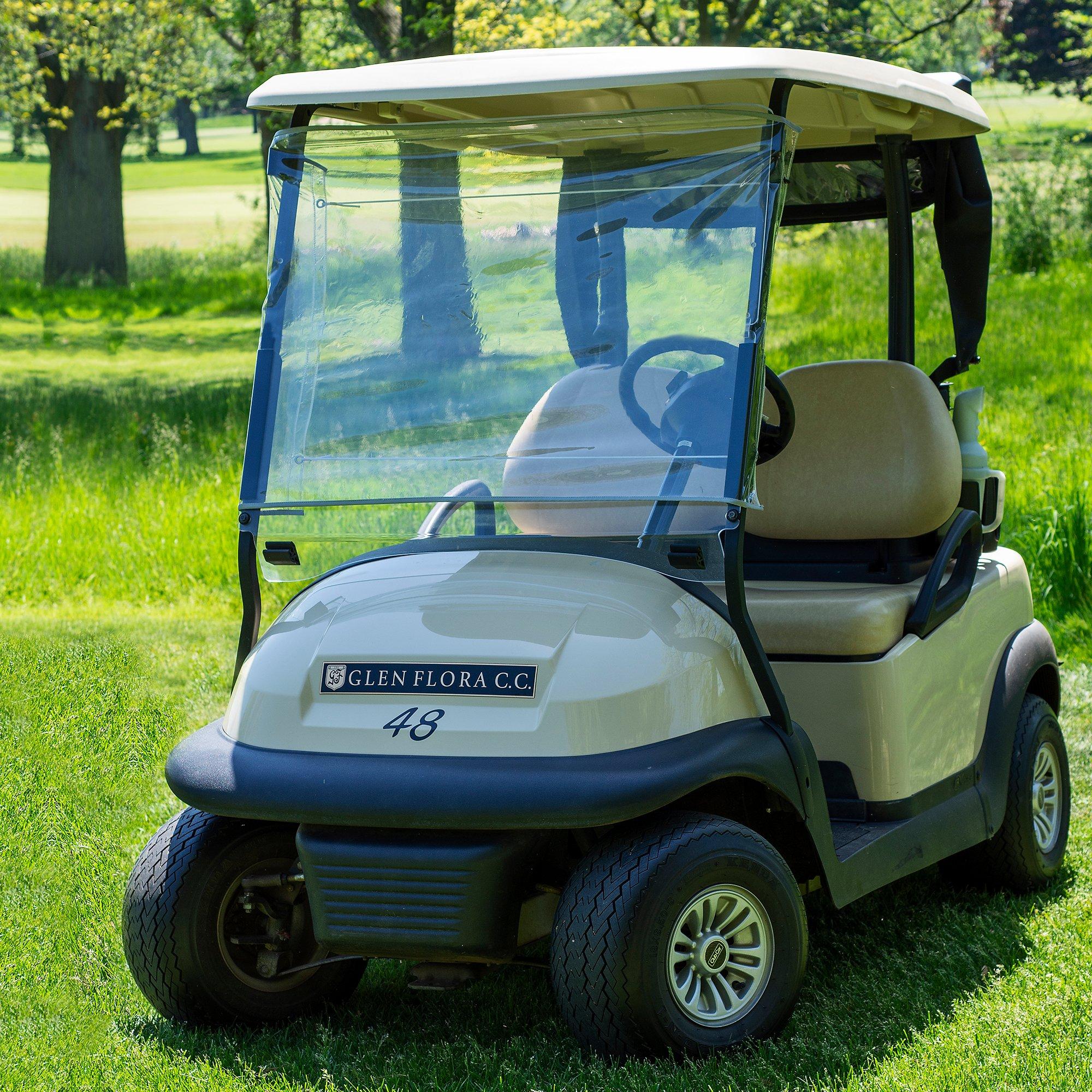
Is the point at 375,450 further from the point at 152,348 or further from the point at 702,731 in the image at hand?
the point at 152,348

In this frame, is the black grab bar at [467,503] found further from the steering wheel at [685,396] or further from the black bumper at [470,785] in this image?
the black bumper at [470,785]

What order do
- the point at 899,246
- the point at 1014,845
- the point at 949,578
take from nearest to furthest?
the point at 949,578 < the point at 1014,845 < the point at 899,246

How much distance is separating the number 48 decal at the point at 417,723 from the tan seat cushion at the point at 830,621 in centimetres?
88

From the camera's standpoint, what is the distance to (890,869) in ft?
10.0

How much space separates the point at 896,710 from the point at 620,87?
142cm

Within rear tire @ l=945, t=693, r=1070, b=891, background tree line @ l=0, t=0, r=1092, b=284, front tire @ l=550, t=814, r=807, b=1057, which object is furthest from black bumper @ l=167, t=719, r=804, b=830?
background tree line @ l=0, t=0, r=1092, b=284

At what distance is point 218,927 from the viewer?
275cm

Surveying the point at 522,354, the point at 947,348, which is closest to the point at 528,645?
the point at 522,354

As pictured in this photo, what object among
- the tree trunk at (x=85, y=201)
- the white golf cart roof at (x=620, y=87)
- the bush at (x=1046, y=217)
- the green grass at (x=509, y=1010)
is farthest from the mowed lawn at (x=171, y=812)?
the tree trunk at (x=85, y=201)

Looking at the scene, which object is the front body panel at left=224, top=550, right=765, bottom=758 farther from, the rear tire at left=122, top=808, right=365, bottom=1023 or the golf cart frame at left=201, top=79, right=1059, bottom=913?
the rear tire at left=122, top=808, right=365, bottom=1023

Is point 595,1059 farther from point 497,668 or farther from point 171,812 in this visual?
point 171,812

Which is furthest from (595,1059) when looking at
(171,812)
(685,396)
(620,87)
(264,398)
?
(171,812)

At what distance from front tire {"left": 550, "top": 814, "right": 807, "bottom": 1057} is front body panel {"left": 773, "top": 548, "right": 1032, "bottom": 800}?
1.89 feet

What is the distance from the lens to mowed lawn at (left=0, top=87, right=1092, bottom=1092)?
2.65 metres
